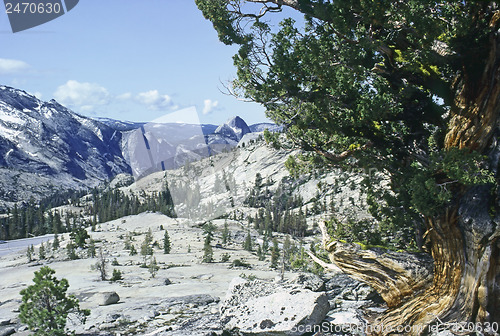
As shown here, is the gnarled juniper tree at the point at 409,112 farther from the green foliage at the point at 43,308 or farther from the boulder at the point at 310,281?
the green foliage at the point at 43,308

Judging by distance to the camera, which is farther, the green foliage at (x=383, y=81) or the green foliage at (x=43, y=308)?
the green foliage at (x=43, y=308)

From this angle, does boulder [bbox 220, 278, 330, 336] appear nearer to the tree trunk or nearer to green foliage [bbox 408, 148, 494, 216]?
the tree trunk

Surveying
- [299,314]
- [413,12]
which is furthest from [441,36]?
[299,314]

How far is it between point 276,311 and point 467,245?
6.20 m

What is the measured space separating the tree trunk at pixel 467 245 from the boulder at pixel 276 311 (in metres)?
2.13

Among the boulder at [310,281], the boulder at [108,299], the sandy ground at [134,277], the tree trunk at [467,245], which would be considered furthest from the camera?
the boulder at [108,299]

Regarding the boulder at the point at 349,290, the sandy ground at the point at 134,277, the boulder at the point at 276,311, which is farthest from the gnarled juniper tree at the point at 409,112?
the sandy ground at the point at 134,277

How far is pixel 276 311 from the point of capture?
478 inches

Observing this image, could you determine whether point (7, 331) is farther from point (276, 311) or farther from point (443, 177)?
point (443, 177)

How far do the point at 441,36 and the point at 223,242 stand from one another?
85662 millimetres

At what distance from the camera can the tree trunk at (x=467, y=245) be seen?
989cm

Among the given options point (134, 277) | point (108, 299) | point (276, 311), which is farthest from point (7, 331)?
point (134, 277)

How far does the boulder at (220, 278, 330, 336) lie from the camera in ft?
37.9

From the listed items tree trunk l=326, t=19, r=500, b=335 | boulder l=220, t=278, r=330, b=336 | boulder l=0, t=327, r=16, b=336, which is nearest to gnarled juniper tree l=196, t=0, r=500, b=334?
tree trunk l=326, t=19, r=500, b=335
